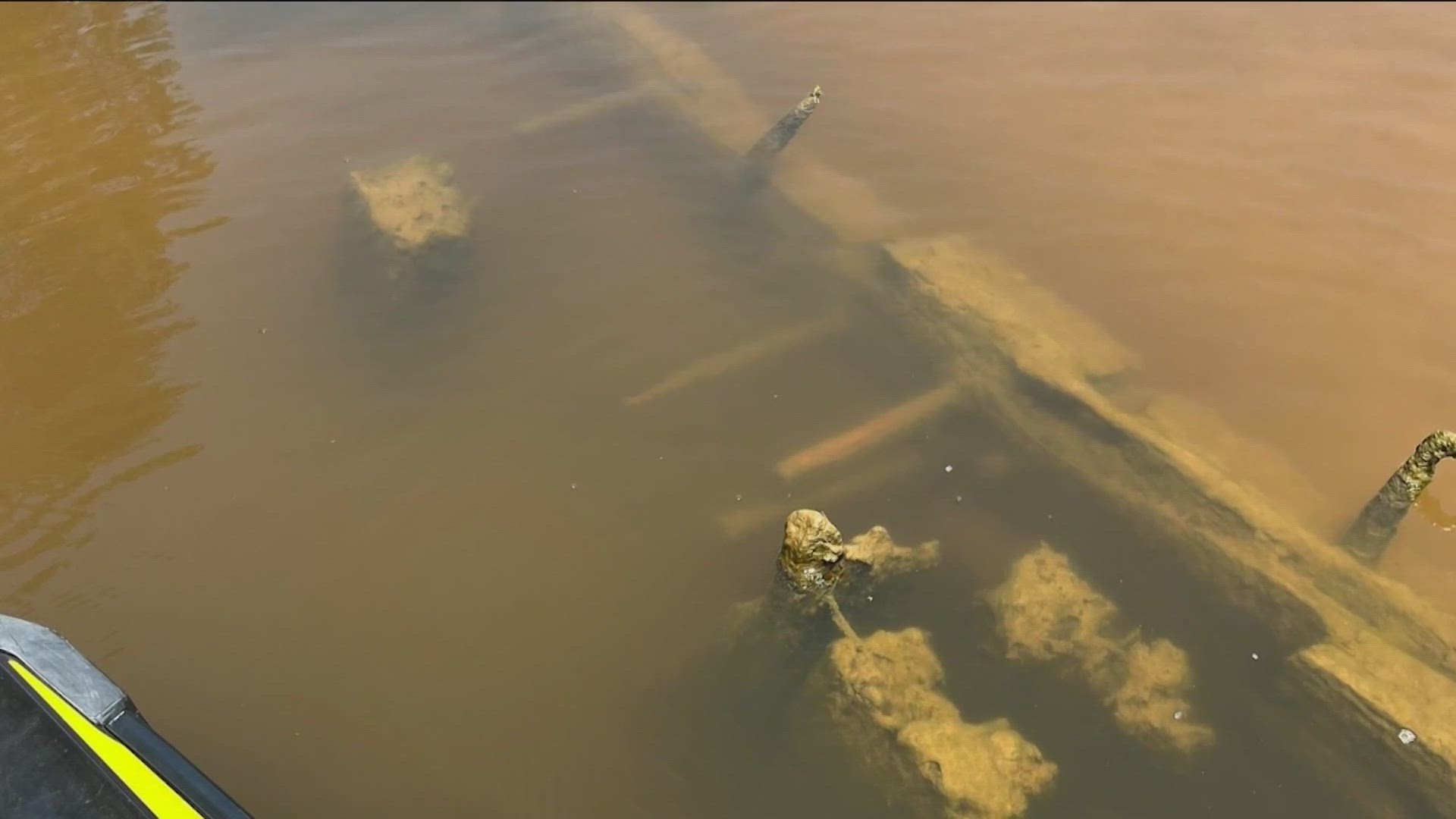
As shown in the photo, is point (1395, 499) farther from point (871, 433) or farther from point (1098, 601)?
point (871, 433)

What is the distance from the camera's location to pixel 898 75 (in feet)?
27.9

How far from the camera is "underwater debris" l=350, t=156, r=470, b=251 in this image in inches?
251

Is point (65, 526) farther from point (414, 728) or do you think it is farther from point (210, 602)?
point (414, 728)

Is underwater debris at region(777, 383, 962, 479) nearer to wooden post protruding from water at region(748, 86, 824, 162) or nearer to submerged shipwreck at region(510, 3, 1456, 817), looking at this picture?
submerged shipwreck at region(510, 3, 1456, 817)

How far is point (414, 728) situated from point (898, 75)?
7.07 m

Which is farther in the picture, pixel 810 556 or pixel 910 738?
pixel 810 556

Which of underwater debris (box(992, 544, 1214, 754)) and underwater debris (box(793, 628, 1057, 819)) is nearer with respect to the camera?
underwater debris (box(793, 628, 1057, 819))

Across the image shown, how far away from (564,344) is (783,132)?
8.32 feet

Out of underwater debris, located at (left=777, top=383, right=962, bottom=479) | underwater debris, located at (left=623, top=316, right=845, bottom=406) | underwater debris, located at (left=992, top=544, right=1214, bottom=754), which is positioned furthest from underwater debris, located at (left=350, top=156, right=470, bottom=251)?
underwater debris, located at (left=992, top=544, right=1214, bottom=754)

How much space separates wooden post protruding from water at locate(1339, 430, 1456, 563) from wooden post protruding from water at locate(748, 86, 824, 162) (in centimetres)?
448

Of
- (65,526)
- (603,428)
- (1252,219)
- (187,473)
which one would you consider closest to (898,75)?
(1252,219)

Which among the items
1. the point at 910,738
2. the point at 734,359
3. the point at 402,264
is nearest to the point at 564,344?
the point at 734,359

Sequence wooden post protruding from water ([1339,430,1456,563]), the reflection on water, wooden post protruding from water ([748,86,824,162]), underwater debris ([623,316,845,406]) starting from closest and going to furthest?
1. wooden post protruding from water ([1339,430,1456,563])
2. the reflection on water
3. underwater debris ([623,316,845,406])
4. wooden post protruding from water ([748,86,824,162])

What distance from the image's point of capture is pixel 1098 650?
169 inches
